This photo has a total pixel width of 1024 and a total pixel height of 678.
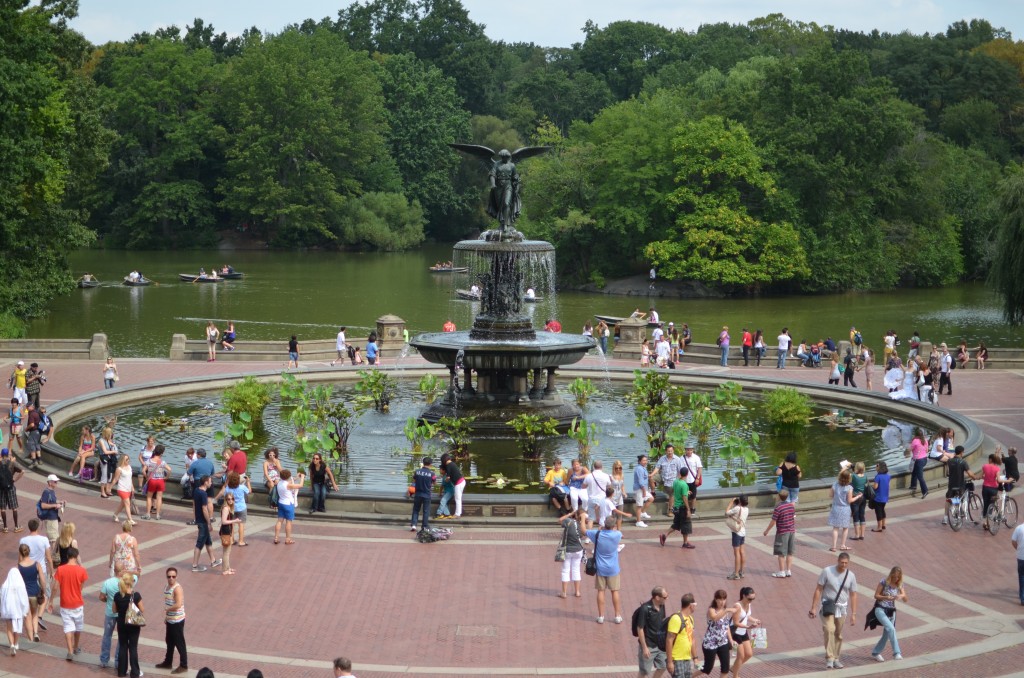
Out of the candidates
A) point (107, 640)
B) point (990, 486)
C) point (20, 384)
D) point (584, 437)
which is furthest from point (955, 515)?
point (20, 384)

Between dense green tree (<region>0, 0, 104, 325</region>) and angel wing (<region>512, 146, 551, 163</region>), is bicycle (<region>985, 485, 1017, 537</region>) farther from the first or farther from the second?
dense green tree (<region>0, 0, 104, 325</region>)

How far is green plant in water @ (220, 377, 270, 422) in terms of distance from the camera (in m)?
30.6

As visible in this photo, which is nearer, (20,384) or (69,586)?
(69,586)

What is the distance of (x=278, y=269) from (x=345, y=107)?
24.6 metres

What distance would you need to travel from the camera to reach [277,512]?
22.5 m

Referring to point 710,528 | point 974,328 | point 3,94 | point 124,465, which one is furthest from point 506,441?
point 974,328

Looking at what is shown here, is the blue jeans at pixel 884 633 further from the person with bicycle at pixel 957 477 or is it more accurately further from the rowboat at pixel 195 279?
the rowboat at pixel 195 279

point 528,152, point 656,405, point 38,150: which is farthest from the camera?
point 38,150

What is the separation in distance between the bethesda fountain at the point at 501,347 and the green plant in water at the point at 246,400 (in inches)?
151

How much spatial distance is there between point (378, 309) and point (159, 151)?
50281 millimetres

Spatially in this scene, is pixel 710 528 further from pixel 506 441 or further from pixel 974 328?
pixel 974 328

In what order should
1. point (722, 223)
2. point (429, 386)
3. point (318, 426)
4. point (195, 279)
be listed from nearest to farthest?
1. point (318, 426)
2. point (429, 386)
3. point (722, 223)
4. point (195, 279)

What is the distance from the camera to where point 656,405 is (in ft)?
99.4

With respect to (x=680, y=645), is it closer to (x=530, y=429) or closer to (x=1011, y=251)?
(x=530, y=429)
